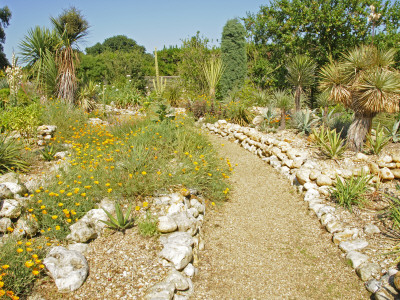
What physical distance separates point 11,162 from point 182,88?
10.7 m

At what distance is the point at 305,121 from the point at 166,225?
5338mm

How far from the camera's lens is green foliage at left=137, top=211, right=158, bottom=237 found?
3775 millimetres

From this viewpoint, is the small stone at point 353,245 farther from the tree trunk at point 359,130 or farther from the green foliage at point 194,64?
the green foliage at point 194,64

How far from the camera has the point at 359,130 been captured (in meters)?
6.40

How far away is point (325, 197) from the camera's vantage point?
528 centimetres

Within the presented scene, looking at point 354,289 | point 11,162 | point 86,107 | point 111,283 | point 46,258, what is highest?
point 86,107

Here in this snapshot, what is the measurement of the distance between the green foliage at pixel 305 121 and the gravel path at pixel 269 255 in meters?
2.61

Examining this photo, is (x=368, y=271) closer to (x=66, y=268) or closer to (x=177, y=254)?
(x=177, y=254)

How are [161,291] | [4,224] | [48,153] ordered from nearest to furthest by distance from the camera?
[161,291], [4,224], [48,153]

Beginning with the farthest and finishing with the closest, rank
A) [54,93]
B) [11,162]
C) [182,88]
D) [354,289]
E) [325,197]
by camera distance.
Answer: [182,88] < [54,93] < [325,197] < [11,162] < [354,289]

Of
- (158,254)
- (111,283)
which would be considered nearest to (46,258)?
(111,283)

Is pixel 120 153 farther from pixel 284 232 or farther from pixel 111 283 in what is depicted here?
pixel 284 232

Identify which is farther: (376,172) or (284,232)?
(376,172)

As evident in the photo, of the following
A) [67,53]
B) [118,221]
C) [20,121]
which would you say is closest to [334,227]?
[118,221]
